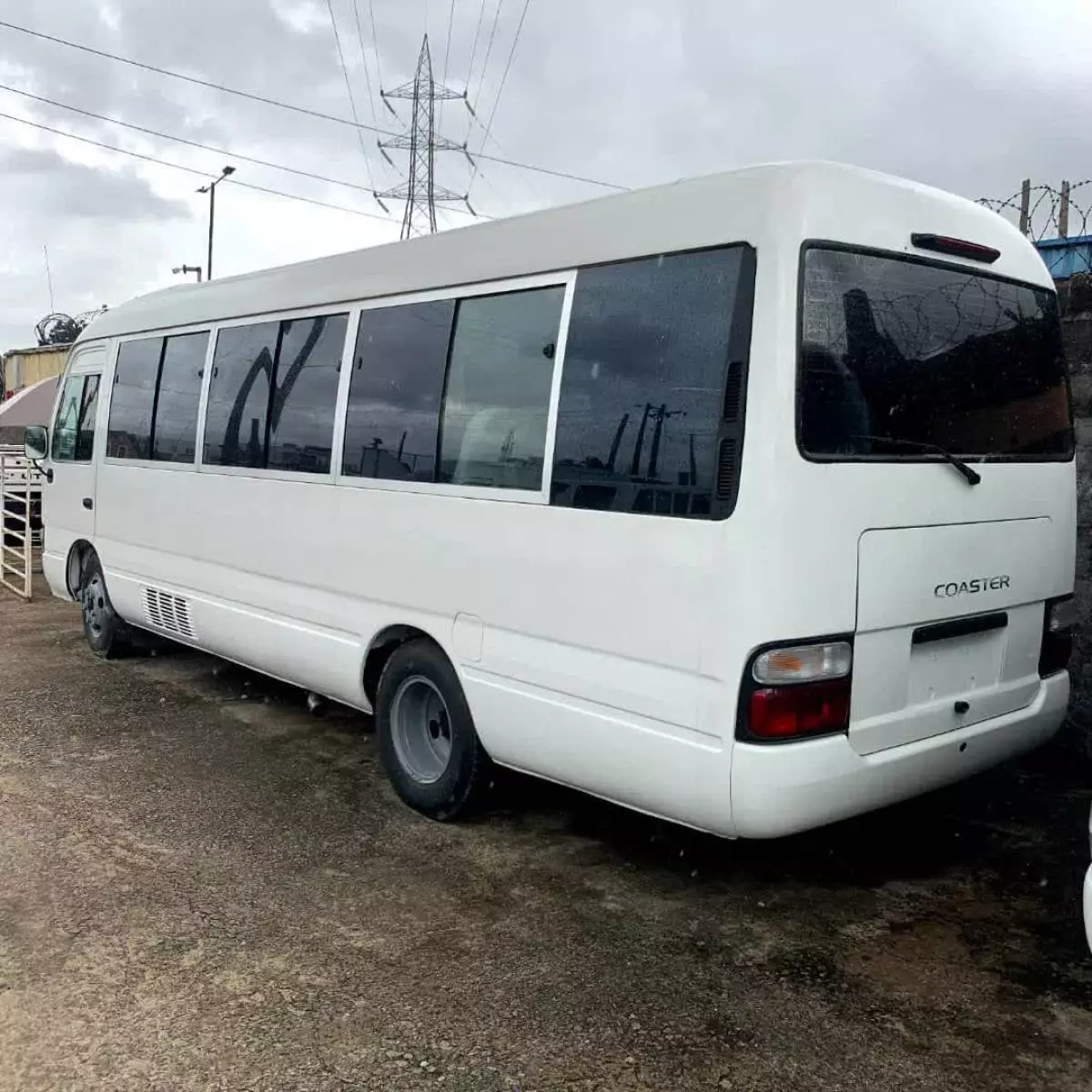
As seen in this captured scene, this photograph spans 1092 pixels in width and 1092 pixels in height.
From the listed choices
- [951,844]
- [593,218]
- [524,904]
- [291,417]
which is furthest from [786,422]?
[291,417]

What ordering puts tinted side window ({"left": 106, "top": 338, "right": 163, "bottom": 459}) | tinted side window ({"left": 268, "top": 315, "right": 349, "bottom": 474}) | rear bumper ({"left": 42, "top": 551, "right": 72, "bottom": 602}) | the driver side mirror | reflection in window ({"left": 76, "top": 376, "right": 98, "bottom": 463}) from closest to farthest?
tinted side window ({"left": 268, "top": 315, "right": 349, "bottom": 474}) → tinted side window ({"left": 106, "top": 338, "right": 163, "bottom": 459}) → reflection in window ({"left": 76, "top": 376, "right": 98, "bottom": 463}) → rear bumper ({"left": 42, "top": 551, "right": 72, "bottom": 602}) → the driver side mirror

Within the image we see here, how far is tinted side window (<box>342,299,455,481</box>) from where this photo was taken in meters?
4.40

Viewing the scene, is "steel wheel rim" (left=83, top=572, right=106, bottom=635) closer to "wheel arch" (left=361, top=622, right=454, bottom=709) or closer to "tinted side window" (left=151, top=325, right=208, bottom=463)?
"tinted side window" (left=151, top=325, right=208, bottom=463)

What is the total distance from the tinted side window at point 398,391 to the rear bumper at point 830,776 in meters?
1.87

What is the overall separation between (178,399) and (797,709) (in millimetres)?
4451

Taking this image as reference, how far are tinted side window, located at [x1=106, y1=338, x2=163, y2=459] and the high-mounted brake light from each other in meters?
4.70

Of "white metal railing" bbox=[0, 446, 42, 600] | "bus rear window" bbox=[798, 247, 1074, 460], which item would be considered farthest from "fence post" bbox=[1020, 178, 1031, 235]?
"white metal railing" bbox=[0, 446, 42, 600]

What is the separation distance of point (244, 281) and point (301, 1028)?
401 centimetres

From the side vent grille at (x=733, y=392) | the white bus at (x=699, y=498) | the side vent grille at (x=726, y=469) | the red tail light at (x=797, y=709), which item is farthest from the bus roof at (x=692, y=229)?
the red tail light at (x=797, y=709)

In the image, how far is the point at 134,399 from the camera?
685cm

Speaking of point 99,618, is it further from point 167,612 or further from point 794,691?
point 794,691

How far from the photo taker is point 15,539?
44.0 ft

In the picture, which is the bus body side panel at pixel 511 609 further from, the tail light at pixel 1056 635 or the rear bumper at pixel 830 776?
the tail light at pixel 1056 635

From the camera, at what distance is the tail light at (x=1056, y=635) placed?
412 cm
